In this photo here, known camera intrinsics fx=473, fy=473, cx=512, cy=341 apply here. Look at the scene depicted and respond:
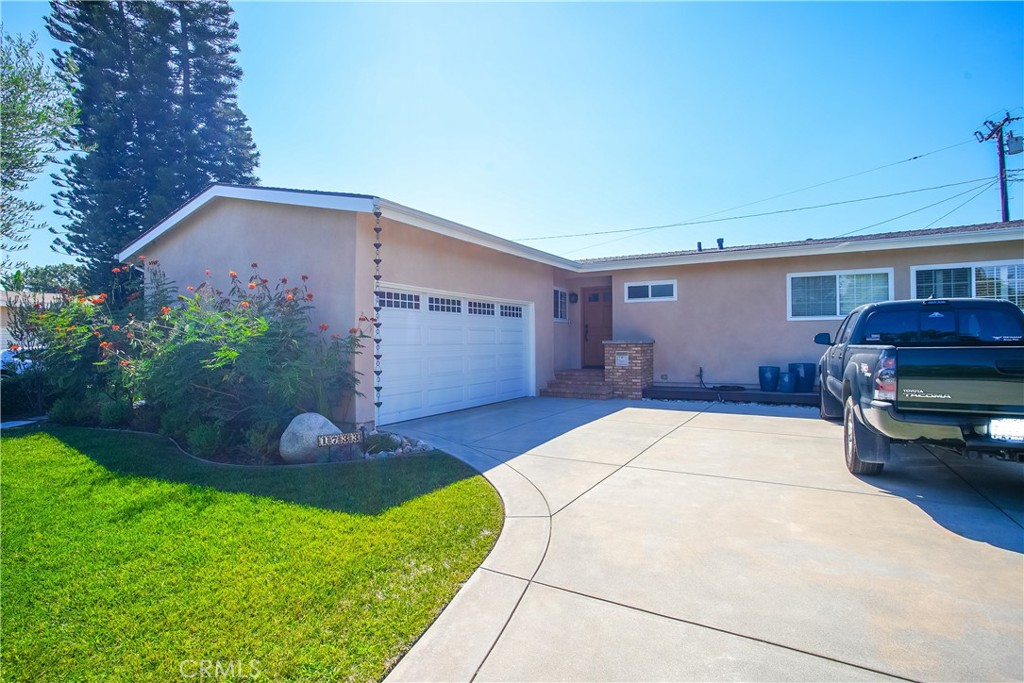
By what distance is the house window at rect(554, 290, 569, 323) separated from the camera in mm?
13641

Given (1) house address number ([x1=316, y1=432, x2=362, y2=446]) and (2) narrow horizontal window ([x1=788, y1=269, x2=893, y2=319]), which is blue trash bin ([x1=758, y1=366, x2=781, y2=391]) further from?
(1) house address number ([x1=316, y1=432, x2=362, y2=446])


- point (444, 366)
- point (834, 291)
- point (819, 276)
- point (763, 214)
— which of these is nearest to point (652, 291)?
point (819, 276)

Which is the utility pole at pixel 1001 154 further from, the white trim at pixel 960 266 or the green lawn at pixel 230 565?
the green lawn at pixel 230 565

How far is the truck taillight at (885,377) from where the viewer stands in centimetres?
424

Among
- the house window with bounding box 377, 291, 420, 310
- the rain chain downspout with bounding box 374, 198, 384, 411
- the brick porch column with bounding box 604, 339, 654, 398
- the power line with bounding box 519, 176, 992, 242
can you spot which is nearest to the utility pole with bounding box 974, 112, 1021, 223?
the power line with bounding box 519, 176, 992, 242

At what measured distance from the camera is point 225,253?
9023mm

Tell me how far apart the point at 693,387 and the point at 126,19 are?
2417 cm

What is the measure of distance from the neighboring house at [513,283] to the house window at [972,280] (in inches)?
1.0

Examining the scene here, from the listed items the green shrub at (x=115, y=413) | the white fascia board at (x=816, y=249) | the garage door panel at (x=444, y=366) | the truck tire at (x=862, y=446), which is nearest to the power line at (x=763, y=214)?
the white fascia board at (x=816, y=249)

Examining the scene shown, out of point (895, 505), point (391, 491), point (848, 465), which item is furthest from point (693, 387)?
point (391, 491)

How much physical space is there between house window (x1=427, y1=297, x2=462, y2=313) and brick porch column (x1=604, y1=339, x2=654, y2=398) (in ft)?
13.1

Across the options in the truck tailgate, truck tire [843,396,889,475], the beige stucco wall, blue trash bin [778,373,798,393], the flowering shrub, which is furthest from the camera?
the beige stucco wall

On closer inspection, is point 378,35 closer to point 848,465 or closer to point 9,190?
point 9,190

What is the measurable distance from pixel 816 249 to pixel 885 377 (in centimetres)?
708
